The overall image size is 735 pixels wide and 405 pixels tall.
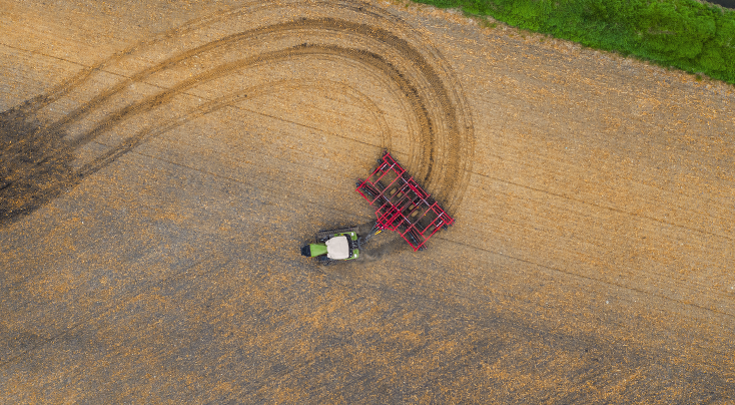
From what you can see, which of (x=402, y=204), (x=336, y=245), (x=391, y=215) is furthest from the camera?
(x=402, y=204)

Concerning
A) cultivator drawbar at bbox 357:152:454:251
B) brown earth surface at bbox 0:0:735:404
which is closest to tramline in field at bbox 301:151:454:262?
cultivator drawbar at bbox 357:152:454:251

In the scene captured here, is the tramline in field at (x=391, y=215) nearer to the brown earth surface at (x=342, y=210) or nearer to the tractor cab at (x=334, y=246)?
the tractor cab at (x=334, y=246)

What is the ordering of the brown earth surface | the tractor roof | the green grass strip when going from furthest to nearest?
the brown earth surface < the green grass strip < the tractor roof

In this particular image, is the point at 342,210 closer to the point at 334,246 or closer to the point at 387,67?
the point at 334,246

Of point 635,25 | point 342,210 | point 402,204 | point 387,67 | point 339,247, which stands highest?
point 635,25

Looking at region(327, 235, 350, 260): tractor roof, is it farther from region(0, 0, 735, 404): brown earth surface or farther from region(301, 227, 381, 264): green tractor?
region(0, 0, 735, 404): brown earth surface

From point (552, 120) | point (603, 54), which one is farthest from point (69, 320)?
point (603, 54)

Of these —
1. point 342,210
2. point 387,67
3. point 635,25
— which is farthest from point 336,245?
point 635,25

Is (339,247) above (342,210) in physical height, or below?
below
